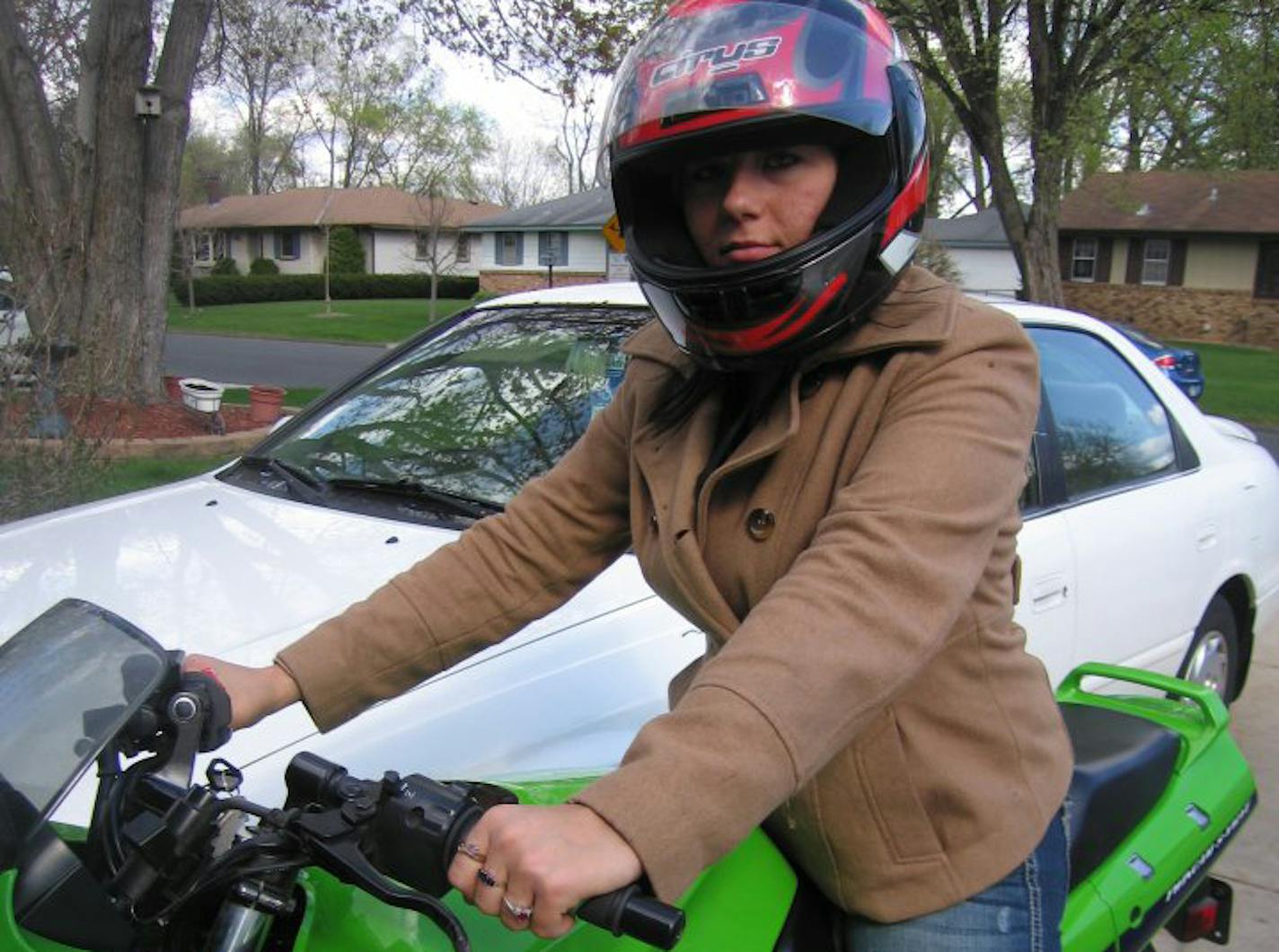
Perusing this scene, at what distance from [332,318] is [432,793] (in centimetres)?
3455

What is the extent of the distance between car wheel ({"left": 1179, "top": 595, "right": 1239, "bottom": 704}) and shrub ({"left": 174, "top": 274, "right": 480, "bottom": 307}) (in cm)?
4112

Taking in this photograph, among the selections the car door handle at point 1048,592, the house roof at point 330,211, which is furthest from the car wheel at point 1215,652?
the house roof at point 330,211

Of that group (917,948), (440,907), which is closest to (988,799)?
(917,948)

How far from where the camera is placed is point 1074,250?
3719cm

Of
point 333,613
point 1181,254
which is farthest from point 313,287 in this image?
point 333,613

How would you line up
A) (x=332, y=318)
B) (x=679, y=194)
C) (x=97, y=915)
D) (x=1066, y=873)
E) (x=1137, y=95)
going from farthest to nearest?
(x=332, y=318) → (x=1137, y=95) → (x=679, y=194) → (x=1066, y=873) → (x=97, y=915)

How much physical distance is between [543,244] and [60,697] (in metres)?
45.0

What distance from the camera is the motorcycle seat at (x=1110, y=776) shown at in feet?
6.65

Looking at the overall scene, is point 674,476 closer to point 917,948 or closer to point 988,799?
point 988,799

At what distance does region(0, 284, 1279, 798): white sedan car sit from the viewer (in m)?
2.24

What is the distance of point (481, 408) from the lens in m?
3.44

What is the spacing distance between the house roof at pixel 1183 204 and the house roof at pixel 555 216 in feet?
52.3

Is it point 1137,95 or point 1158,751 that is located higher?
point 1137,95

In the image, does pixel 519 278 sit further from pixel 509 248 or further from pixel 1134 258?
pixel 1134 258
